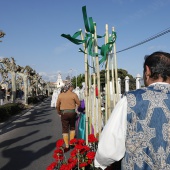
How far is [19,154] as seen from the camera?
722cm

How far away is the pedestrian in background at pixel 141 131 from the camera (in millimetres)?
2006

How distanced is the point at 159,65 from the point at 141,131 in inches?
19.5

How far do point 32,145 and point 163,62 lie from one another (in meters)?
6.85

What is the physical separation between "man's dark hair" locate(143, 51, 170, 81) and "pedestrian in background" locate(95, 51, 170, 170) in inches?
3.3

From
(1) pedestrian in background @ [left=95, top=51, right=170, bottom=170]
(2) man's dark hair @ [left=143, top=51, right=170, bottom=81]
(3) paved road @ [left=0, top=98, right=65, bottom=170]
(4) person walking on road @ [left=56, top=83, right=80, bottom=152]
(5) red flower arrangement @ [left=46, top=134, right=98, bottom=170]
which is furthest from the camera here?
(4) person walking on road @ [left=56, top=83, right=80, bottom=152]

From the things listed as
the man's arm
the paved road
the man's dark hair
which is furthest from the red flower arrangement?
the paved road

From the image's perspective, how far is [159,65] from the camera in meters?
2.14

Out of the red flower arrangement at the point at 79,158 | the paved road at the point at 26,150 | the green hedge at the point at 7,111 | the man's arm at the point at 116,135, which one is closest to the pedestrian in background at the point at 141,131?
the man's arm at the point at 116,135

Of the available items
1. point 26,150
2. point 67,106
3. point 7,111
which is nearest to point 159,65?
point 67,106

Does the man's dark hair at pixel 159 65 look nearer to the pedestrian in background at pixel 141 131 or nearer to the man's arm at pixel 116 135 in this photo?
the pedestrian in background at pixel 141 131

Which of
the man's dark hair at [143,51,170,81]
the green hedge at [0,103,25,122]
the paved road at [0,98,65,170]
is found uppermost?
the man's dark hair at [143,51,170,81]

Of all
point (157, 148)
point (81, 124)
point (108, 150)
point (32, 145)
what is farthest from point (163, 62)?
point (32, 145)

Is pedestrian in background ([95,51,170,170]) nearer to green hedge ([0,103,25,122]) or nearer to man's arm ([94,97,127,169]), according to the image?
man's arm ([94,97,127,169])

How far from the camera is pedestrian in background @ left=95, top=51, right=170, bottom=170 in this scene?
2.01 meters
